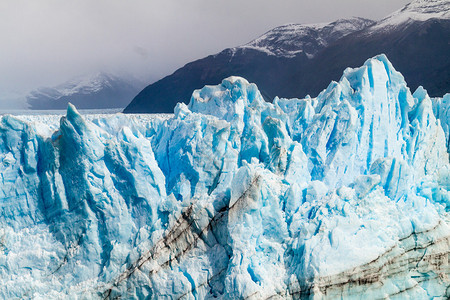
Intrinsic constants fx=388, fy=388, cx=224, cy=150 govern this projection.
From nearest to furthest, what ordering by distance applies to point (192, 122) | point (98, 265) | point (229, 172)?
1. point (98, 265)
2. point (229, 172)
3. point (192, 122)

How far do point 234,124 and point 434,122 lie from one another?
6.00 meters

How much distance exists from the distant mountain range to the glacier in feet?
60.9

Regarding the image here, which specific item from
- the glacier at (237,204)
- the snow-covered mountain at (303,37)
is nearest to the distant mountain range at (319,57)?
the snow-covered mountain at (303,37)

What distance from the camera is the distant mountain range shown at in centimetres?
3350

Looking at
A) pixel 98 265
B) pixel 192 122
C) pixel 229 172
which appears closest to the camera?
pixel 98 265

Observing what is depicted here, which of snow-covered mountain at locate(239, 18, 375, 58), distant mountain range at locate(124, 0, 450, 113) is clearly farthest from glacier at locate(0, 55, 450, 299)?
snow-covered mountain at locate(239, 18, 375, 58)

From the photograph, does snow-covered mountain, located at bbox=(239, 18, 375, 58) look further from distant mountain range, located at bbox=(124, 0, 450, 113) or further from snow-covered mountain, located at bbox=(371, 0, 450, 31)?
snow-covered mountain, located at bbox=(371, 0, 450, 31)

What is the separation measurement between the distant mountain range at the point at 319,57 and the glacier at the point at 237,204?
60.9ft

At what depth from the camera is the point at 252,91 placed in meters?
13.4

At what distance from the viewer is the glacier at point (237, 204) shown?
8312 millimetres

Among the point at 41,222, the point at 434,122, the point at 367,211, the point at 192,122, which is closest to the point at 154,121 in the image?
the point at 192,122

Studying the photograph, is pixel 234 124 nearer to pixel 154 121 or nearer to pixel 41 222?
pixel 154 121

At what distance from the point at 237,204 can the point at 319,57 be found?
118 ft

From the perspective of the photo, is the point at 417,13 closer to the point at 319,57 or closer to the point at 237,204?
the point at 319,57
